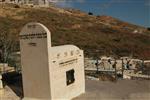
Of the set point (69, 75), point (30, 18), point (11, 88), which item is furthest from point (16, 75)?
point (30, 18)

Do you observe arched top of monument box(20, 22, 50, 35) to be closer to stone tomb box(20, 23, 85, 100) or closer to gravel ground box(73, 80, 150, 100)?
stone tomb box(20, 23, 85, 100)

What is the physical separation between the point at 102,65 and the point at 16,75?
8547 millimetres

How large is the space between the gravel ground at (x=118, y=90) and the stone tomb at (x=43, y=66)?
4.33ft

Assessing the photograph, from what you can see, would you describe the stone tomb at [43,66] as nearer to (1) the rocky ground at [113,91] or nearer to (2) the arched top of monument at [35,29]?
(2) the arched top of monument at [35,29]

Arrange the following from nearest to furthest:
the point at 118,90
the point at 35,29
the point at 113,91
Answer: the point at 35,29
the point at 113,91
the point at 118,90

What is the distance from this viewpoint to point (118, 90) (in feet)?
48.9

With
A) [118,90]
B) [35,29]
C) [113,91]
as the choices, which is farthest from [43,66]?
[118,90]

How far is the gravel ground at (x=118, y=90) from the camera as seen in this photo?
13.7m

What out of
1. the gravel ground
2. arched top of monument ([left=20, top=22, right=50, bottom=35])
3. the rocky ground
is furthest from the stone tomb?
the gravel ground

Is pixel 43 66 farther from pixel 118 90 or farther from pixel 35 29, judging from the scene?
pixel 118 90

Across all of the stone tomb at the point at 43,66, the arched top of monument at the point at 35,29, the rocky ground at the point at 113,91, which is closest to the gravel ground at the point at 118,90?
the rocky ground at the point at 113,91

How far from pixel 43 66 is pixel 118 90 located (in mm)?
5039

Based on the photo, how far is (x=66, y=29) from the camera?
2366 inches

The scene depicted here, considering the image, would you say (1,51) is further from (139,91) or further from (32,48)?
(139,91)
